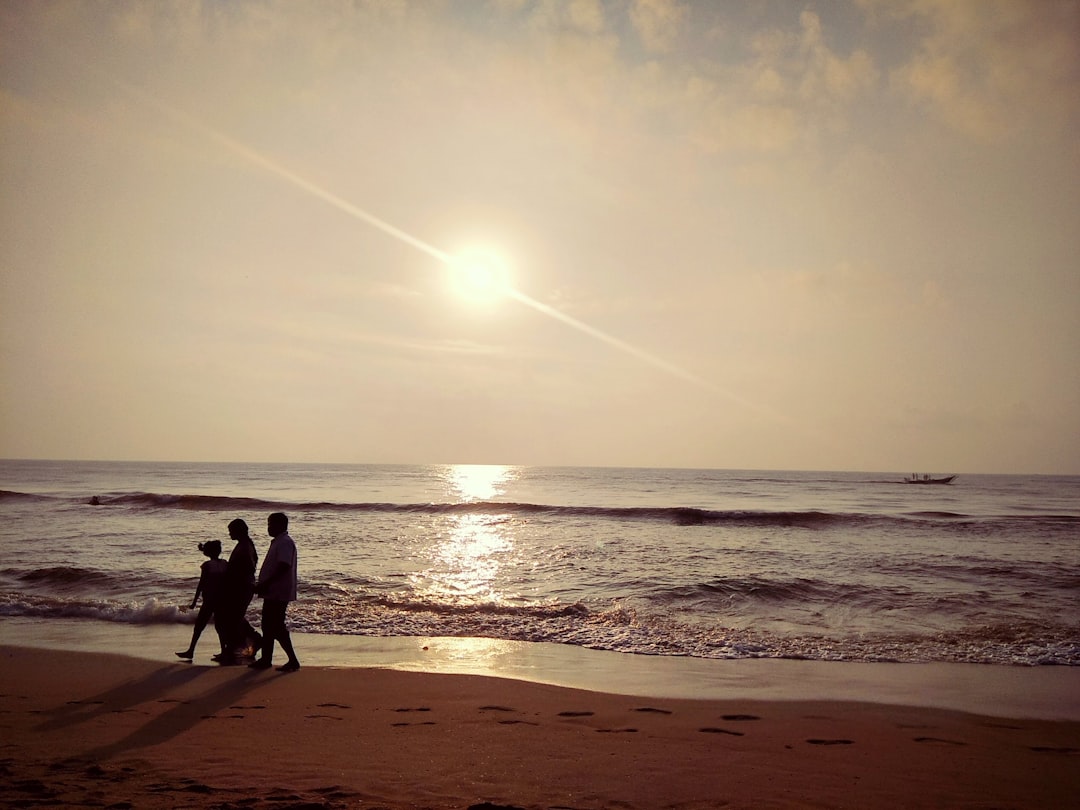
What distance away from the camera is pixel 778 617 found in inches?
513

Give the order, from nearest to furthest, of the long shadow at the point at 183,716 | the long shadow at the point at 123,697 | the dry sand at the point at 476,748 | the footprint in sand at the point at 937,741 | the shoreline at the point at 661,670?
the dry sand at the point at 476,748 → the long shadow at the point at 183,716 → the footprint in sand at the point at 937,741 → the long shadow at the point at 123,697 → the shoreline at the point at 661,670

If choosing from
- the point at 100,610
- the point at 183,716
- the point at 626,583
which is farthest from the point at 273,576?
the point at 626,583

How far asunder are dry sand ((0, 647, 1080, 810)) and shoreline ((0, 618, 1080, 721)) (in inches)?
19.7

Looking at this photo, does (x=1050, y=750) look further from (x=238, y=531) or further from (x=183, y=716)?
(x=238, y=531)

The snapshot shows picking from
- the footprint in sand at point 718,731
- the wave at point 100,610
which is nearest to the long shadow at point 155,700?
the wave at point 100,610

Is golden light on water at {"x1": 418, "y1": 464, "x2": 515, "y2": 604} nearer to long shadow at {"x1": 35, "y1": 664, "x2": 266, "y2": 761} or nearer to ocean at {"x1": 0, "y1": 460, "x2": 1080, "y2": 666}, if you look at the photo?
ocean at {"x1": 0, "y1": 460, "x2": 1080, "y2": 666}

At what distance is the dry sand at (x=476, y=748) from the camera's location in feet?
16.4

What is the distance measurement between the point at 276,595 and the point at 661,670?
16.6 feet

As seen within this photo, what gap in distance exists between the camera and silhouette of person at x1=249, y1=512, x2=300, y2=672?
8961 millimetres

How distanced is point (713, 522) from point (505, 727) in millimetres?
28553

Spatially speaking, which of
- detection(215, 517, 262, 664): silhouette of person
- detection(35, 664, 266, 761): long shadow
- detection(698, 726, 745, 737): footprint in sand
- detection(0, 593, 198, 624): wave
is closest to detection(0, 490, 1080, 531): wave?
detection(0, 593, 198, 624): wave

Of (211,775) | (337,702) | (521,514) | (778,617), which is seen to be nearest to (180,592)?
(337,702)

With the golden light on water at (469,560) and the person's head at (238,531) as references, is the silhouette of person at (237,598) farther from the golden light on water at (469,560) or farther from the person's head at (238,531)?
the golden light on water at (469,560)

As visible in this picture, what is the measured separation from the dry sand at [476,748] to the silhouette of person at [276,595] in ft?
1.54
